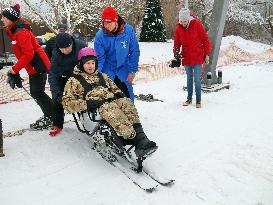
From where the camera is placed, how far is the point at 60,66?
5613 mm

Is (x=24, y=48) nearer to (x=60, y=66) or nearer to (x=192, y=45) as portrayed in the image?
(x=60, y=66)

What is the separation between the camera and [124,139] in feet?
14.9

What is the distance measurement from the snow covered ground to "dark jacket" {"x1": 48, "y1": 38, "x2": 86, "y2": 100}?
76cm

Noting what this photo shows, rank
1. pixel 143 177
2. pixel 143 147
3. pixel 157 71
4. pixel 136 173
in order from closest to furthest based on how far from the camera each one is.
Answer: pixel 143 147 < pixel 143 177 < pixel 136 173 < pixel 157 71

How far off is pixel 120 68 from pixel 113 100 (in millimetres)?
1162

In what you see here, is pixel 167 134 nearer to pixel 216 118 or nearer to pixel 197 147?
pixel 197 147

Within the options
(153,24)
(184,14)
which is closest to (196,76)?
(184,14)

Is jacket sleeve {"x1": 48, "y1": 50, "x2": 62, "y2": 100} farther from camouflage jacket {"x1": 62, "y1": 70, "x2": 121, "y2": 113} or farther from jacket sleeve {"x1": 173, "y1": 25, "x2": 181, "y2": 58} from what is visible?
jacket sleeve {"x1": 173, "y1": 25, "x2": 181, "y2": 58}

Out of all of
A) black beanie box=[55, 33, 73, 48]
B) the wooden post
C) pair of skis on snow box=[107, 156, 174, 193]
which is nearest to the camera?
pair of skis on snow box=[107, 156, 174, 193]

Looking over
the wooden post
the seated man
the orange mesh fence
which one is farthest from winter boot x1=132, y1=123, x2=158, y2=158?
the wooden post

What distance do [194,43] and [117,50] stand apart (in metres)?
2.32

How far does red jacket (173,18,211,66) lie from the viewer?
755 centimetres

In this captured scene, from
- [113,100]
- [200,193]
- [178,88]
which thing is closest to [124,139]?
[113,100]

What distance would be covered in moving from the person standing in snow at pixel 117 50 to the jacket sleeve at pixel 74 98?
0.92 m
